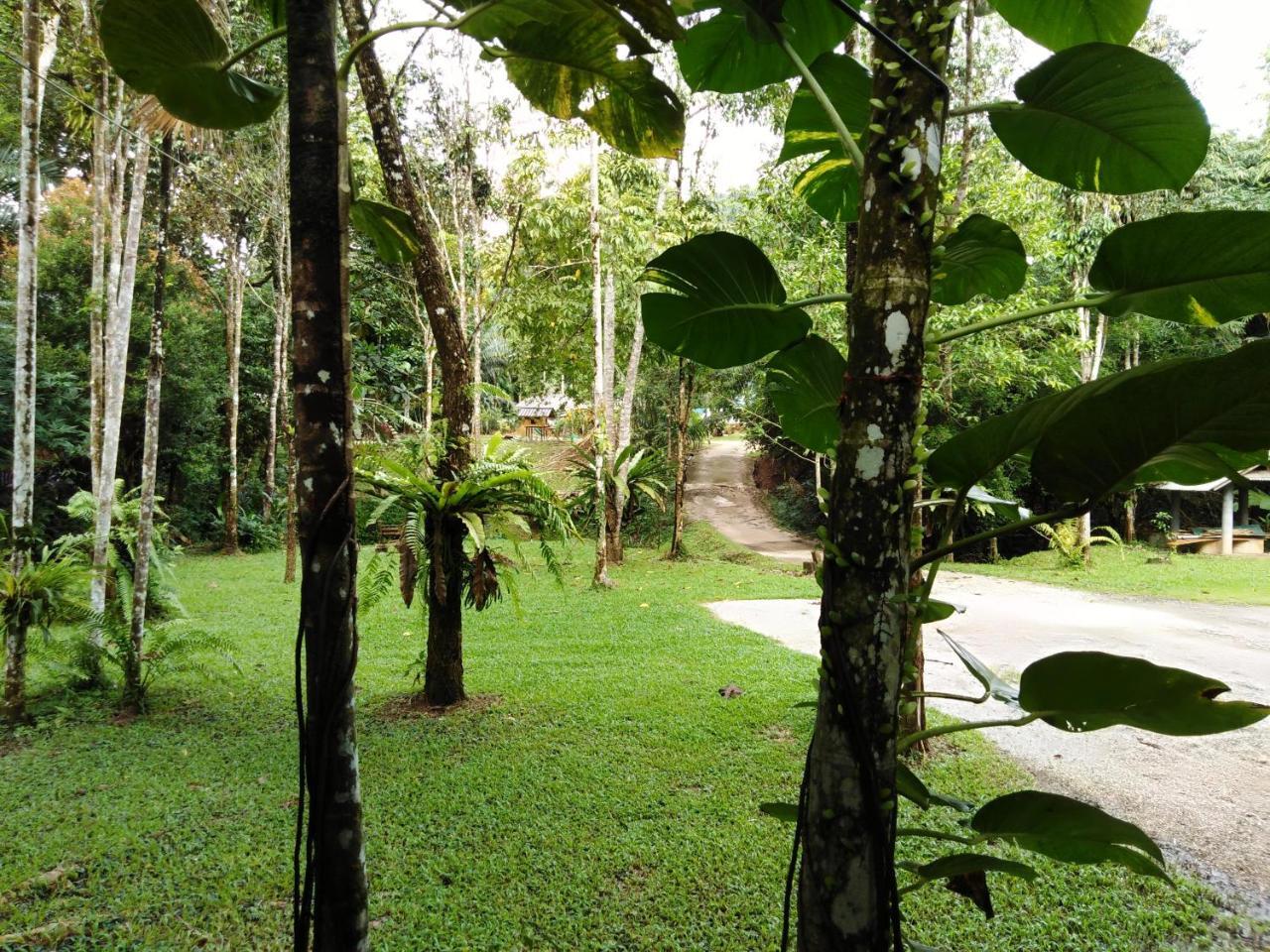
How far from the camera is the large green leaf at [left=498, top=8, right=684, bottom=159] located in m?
1.31

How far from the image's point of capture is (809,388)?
4.28 ft

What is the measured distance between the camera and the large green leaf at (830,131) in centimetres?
122

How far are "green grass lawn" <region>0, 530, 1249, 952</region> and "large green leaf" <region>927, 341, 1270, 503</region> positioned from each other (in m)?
0.84

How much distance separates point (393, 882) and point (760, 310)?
2.44 m

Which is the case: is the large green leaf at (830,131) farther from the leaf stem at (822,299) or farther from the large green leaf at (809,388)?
the large green leaf at (809,388)

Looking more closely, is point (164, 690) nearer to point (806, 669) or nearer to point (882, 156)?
point (806, 669)

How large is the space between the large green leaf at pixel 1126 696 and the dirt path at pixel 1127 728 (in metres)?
2.42

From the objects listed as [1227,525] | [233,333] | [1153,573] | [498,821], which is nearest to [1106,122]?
[498,821]

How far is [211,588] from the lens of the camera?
9.18 metres

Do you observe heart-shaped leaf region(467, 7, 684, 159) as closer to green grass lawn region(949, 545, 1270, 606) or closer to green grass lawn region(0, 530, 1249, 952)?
green grass lawn region(0, 530, 1249, 952)

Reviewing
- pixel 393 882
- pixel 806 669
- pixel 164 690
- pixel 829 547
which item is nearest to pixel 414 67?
pixel 164 690

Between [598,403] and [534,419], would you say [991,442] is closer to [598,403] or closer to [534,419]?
[598,403]

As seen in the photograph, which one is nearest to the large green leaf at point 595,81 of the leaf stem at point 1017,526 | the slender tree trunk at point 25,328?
the leaf stem at point 1017,526

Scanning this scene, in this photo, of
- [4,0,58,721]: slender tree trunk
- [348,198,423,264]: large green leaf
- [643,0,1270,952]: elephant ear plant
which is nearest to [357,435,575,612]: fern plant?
[4,0,58,721]: slender tree trunk
